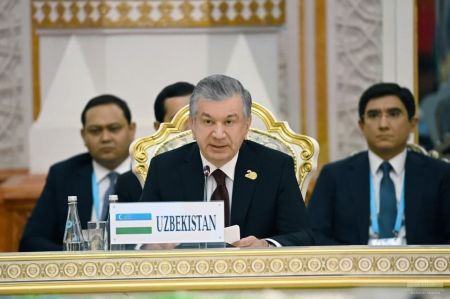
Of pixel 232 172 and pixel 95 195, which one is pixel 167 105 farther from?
pixel 232 172

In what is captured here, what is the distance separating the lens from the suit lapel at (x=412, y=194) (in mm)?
5910

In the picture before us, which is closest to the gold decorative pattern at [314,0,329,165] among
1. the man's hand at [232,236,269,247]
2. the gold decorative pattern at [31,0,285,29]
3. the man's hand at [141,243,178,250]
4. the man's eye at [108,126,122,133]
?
the gold decorative pattern at [31,0,285,29]

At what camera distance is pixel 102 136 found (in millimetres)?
6438

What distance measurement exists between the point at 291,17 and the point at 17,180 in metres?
2.22

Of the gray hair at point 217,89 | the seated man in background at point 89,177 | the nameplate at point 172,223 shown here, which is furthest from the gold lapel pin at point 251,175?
the seated man in background at point 89,177

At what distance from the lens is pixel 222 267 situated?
376 cm

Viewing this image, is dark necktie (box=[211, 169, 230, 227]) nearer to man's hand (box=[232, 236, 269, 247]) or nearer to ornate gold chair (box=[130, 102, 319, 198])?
man's hand (box=[232, 236, 269, 247])

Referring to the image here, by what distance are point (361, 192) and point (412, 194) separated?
0.83ft

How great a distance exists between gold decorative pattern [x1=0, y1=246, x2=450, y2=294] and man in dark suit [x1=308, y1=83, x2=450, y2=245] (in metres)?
2.05

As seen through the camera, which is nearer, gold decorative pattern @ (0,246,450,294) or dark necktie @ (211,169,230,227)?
gold decorative pattern @ (0,246,450,294)

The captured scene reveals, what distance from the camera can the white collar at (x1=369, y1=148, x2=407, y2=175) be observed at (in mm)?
6105

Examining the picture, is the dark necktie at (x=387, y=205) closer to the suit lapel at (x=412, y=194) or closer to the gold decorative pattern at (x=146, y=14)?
the suit lapel at (x=412, y=194)

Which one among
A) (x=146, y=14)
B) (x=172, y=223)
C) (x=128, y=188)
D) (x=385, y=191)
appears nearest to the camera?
(x=172, y=223)

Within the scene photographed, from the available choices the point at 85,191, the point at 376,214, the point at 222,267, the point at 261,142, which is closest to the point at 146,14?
the point at 85,191
